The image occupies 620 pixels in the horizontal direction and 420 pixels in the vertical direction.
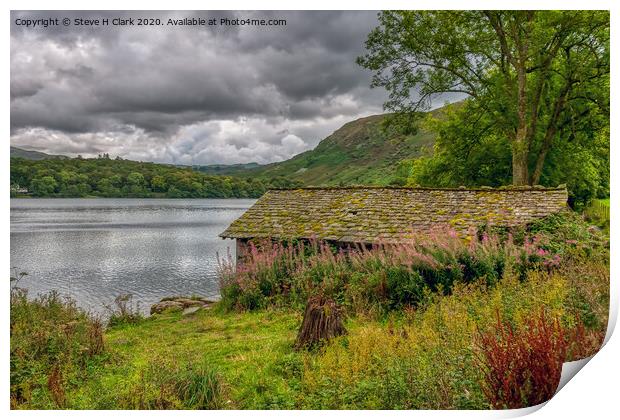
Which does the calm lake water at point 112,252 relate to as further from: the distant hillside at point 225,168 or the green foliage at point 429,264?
the green foliage at point 429,264

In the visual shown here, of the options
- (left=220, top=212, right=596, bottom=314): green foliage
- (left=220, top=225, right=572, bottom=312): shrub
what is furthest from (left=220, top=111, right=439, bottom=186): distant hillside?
(left=220, top=212, right=596, bottom=314): green foliage

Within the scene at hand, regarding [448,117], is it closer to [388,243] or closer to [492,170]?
[492,170]

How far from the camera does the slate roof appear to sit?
9062mm

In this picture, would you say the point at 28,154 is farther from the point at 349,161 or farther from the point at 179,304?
the point at 179,304

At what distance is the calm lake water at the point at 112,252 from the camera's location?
10.6 m

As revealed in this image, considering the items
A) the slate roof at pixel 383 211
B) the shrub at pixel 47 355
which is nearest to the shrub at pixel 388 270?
the slate roof at pixel 383 211

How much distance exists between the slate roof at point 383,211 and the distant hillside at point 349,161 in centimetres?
56

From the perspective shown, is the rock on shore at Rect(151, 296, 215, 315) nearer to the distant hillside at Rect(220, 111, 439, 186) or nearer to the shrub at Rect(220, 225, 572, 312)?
the shrub at Rect(220, 225, 572, 312)

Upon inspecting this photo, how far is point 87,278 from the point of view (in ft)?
50.6

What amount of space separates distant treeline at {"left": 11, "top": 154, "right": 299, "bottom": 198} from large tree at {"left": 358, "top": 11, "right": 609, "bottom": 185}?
4739 millimetres

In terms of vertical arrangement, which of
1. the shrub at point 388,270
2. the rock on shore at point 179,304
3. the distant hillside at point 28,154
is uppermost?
the distant hillside at point 28,154

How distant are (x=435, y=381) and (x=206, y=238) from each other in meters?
20.8
